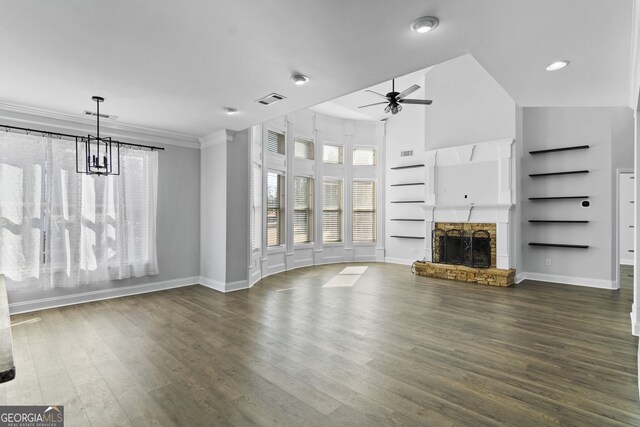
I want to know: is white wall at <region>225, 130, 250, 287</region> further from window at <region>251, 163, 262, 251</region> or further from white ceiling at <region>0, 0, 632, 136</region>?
white ceiling at <region>0, 0, 632, 136</region>

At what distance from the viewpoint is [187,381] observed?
2.47 meters

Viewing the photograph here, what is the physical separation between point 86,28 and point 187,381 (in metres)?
2.69

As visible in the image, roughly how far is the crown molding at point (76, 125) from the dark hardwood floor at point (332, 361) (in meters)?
2.48

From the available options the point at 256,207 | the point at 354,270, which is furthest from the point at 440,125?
the point at 256,207

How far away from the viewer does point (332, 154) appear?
27.6 feet

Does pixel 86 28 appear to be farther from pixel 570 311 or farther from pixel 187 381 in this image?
pixel 570 311

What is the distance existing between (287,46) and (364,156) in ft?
21.0

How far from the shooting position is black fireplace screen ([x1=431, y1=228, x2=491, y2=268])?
622 centimetres

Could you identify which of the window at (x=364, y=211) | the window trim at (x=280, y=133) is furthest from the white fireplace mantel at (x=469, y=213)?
the window trim at (x=280, y=133)

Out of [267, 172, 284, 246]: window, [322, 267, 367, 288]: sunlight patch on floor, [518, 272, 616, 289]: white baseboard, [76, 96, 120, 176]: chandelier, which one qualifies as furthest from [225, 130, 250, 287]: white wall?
[518, 272, 616, 289]: white baseboard

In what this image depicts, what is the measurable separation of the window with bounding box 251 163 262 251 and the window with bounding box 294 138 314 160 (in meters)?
1.61

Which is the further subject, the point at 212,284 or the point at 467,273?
the point at 467,273

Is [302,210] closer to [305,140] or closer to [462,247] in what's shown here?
[305,140]

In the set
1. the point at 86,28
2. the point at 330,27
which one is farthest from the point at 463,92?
the point at 86,28
